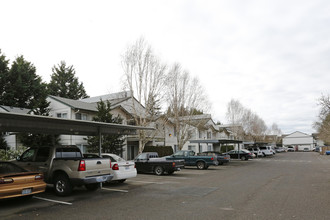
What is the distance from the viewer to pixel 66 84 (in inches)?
2406

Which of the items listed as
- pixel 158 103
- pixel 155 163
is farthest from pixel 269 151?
pixel 155 163

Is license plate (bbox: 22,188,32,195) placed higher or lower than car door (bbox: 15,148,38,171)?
lower

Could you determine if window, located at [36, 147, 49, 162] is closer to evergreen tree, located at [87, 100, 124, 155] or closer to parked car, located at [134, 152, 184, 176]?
parked car, located at [134, 152, 184, 176]

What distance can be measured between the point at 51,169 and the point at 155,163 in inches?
319

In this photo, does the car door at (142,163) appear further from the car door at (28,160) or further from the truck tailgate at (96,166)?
the car door at (28,160)

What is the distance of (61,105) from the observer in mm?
26703

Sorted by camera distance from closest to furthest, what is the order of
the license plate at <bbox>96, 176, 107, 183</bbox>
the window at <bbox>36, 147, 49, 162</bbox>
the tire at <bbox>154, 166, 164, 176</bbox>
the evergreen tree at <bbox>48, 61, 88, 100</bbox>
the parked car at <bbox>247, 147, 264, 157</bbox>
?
the license plate at <bbox>96, 176, 107, 183</bbox> < the window at <bbox>36, 147, 49, 162</bbox> < the tire at <bbox>154, 166, 164, 176</bbox> < the parked car at <bbox>247, 147, 264, 157</bbox> < the evergreen tree at <bbox>48, 61, 88, 100</bbox>

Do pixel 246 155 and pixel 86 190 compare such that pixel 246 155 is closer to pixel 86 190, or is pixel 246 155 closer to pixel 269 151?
pixel 269 151

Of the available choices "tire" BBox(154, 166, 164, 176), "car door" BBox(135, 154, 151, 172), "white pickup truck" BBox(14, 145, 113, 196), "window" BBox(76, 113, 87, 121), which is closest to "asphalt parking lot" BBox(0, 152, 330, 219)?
"white pickup truck" BBox(14, 145, 113, 196)

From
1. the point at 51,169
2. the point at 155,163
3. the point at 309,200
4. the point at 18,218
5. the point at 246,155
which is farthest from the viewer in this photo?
the point at 246,155

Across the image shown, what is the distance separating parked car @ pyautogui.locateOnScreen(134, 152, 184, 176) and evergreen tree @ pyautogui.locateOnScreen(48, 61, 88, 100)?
4549 centimetres

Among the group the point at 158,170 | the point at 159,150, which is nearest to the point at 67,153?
the point at 158,170

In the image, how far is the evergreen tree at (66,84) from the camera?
59.1 metres

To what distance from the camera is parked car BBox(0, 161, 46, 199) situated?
26.2ft
